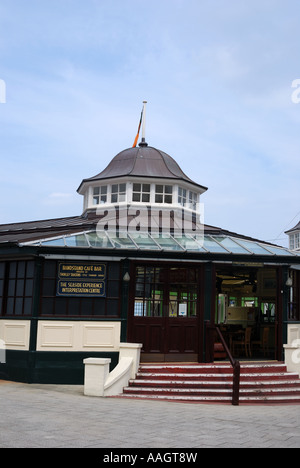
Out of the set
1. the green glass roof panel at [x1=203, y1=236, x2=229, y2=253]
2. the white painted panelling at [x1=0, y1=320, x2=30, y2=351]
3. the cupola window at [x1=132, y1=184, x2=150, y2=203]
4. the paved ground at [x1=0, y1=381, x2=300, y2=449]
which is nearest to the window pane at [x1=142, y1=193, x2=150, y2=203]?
the cupola window at [x1=132, y1=184, x2=150, y2=203]

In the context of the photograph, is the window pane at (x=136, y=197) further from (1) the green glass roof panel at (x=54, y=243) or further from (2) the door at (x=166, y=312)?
(1) the green glass roof panel at (x=54, y=243)

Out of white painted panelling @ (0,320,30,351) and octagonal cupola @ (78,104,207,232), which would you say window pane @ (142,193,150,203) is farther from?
white painted panelling @ (0,320,30,351)

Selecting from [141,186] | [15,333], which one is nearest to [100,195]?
[141,186]

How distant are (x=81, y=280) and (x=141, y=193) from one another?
5655mm

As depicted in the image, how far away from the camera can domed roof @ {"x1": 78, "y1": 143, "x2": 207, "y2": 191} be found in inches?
666

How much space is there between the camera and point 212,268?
12.3 m

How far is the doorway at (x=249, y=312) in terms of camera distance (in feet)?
47.0

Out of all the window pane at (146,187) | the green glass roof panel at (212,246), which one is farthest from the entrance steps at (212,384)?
the window pane at (146,187)

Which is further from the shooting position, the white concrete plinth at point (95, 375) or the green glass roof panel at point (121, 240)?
the green glass roof panel at point (121, 240)

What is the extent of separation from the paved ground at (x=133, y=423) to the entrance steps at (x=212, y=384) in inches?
25.1

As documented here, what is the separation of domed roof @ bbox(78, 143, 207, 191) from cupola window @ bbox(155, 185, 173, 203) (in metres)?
0.41

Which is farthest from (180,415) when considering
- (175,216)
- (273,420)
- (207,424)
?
(175,216)

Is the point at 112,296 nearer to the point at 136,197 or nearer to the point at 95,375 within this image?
the point at 95,375
